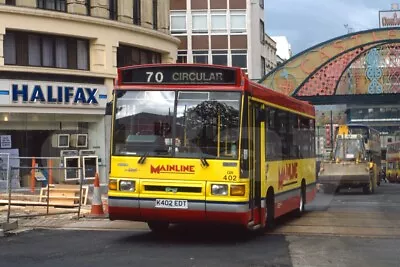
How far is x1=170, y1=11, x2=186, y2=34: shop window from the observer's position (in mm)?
57250

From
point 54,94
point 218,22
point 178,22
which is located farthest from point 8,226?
point 178,22

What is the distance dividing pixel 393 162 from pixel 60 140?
35.0m

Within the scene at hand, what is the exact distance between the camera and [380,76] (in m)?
44.0

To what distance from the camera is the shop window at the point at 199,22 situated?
187ft

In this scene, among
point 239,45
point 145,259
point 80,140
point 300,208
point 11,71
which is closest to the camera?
point 145,259

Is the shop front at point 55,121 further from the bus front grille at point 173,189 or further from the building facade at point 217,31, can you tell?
the building facade at point 217,31

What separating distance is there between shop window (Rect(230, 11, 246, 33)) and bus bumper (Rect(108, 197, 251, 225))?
1826 inches

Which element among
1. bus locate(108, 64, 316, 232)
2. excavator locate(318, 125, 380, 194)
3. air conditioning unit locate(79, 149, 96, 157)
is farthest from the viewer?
excavator locate(318, 125, 380, 194)

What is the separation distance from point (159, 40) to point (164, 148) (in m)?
24.3

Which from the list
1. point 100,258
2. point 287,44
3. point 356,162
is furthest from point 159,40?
point 287,44

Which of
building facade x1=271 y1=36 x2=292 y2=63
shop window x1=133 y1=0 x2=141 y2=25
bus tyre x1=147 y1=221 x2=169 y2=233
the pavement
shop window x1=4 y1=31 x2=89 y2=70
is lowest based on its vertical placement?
the pavement

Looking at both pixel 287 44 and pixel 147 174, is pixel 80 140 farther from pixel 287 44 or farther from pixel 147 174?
pixel 287 44

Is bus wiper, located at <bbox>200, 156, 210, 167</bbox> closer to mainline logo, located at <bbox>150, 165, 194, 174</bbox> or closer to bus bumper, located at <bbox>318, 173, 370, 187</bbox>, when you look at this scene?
mainline logo, located at <bbox>150, 165, 194, 174</bbox>

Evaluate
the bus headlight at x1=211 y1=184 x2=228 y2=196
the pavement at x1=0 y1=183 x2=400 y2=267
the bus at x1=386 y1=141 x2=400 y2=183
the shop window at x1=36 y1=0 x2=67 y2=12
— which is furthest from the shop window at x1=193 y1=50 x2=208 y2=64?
the bus headlight at x1=211 y1=184 x2=228 y2=196
